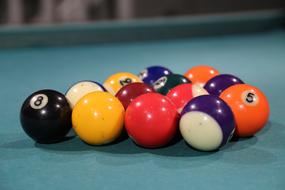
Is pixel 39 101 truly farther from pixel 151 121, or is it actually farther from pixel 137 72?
pixel 137 72

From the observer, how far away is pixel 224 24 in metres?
8.14

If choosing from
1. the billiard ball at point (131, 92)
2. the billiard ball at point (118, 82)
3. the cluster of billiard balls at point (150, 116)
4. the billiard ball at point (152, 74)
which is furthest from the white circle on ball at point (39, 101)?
the billiard ball at point (152, 74)

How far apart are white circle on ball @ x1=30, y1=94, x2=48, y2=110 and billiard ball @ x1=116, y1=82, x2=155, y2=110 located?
481mm

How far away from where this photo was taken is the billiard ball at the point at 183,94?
297cm

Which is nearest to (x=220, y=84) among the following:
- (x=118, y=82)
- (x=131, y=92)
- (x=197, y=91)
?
(x=197, y=91)

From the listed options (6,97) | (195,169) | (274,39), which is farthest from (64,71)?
(274,39)

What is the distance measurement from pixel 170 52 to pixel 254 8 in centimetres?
643

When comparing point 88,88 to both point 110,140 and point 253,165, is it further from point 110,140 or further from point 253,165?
point 253,165

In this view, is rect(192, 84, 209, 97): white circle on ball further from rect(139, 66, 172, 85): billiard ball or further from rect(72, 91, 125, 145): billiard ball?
rect(139, 66, 172, 85): billiard ball

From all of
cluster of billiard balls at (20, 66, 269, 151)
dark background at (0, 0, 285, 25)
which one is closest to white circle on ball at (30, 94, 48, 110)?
cluster of billiard balls at (20, 66, 269, 151)

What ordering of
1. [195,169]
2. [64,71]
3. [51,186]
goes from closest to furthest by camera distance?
1. [51,186]
2. [195,169]
3. [64,71]

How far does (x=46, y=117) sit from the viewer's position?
2785 millimetres

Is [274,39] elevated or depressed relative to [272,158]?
depressed

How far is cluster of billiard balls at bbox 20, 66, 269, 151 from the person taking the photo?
8.63 feet
